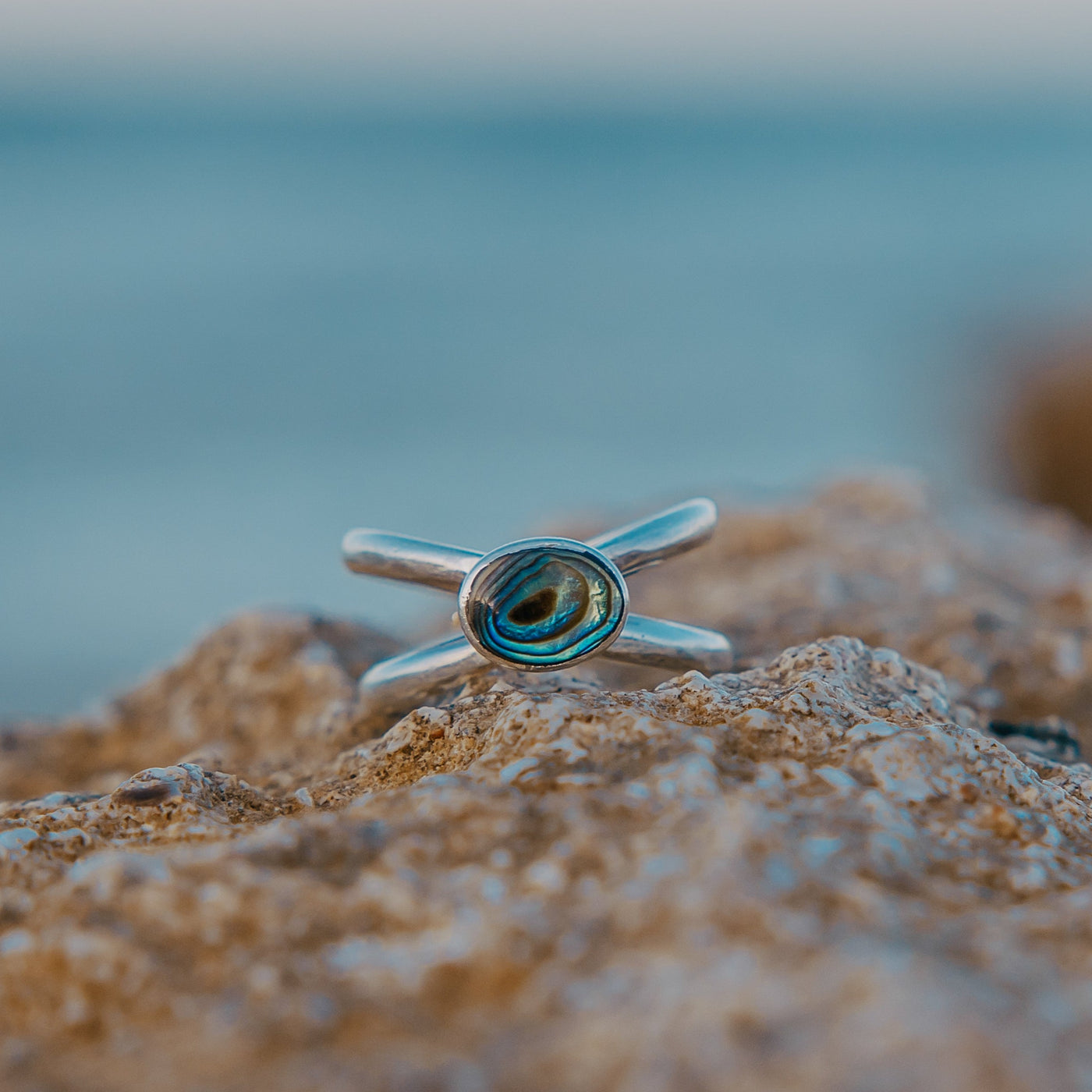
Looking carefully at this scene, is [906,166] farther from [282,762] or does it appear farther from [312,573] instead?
[282,762]

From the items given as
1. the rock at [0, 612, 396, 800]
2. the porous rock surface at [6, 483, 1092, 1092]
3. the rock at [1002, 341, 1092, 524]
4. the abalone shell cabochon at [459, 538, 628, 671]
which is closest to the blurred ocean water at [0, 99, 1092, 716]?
the rock at [0, 612, 396, 800]

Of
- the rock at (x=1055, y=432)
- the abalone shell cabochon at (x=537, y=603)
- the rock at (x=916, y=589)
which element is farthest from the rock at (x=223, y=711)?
the rock at (x=1055, y=432)

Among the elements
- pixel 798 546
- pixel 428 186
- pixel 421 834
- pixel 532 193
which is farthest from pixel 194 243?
pixel 421 834

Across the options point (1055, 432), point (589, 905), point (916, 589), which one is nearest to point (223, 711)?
point (589, 905)

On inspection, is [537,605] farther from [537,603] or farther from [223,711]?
[223,711]

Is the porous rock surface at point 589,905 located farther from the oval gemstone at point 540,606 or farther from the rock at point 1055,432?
the rock at point 1055,432

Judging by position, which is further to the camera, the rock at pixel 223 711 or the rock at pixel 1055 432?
the rock at pixel 1055 432
